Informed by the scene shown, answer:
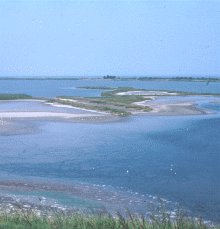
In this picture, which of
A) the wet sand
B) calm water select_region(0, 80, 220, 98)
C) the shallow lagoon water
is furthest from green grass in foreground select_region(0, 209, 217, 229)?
calm water select_region(0, 80, 220, 98)

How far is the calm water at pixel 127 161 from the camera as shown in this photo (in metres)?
9.15

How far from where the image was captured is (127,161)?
12.4 meters

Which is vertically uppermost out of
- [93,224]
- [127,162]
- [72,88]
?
[72,88]

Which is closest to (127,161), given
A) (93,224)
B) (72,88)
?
(93,224)

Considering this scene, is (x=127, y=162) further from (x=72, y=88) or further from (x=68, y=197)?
(x=72, y=88)

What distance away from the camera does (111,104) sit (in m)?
33.8

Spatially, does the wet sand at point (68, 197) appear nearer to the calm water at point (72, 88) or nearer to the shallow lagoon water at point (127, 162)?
the shallow lagoon water at point (127, 162)

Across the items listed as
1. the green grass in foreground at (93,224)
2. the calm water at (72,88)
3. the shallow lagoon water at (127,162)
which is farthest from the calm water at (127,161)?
the calm water at (72,88)

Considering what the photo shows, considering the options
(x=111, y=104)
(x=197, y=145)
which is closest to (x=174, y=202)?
(x=197, y=145)

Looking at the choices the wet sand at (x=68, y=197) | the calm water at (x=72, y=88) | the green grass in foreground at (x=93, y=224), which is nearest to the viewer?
the green grass in foreground at (x=93, y=224)

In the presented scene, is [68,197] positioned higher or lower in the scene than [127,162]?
lower

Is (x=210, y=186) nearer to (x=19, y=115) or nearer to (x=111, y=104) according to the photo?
(x=19, y=115)

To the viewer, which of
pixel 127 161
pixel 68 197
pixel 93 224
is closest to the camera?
pixel 93 224

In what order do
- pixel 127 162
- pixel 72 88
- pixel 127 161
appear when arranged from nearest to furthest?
pixel 127 162 → pixel 127 161 → pixel 72 88
